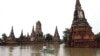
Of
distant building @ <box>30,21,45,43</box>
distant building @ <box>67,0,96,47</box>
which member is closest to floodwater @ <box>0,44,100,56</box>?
distant building @ <box>67,0,96,47</box>

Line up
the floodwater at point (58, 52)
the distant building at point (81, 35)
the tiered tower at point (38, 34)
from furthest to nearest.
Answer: the tiered tower at point (38, 34), the distant building at point (81, 35), the floodwater at point (58, 52)

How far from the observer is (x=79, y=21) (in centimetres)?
3772

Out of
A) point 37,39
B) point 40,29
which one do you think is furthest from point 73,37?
point 40,29

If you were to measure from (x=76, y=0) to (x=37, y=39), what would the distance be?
28049 millimetres

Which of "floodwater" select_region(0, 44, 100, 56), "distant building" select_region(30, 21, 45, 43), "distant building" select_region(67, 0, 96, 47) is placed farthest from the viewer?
"distant building" select_region(30, 21, 45, 43)

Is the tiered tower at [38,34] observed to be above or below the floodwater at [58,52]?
above

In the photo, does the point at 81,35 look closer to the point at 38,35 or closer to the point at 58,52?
the point at 58,52

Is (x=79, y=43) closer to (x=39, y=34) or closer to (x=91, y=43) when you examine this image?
(x=91, y=43)

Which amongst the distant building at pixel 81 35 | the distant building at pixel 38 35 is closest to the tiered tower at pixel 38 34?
the distant building at pixel 38 35

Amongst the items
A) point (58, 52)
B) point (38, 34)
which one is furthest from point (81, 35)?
point (38, 34)

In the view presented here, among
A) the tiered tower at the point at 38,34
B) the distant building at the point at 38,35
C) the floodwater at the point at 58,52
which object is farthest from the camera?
the tiered tower at the point at 38,34

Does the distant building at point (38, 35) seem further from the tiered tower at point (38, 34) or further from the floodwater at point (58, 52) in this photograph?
the floodwater at point (58, 52)

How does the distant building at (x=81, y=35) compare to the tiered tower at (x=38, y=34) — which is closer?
the distant building at (x=81, y=35)

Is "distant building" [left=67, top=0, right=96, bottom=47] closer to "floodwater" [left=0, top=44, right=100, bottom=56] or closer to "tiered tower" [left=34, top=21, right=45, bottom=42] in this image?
"floodwater" [left=0, top=44, right=100, bottom=56]
